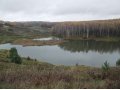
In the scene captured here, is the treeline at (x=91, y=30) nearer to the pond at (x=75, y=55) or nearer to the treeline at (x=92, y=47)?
the treeline at (x=92, y=47)

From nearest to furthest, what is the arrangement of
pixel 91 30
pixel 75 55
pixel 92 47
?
pixel 75 55 → pixel 92 47 → pixel 91 30

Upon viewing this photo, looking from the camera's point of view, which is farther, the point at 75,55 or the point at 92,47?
the point at 92,47

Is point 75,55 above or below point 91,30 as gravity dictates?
below

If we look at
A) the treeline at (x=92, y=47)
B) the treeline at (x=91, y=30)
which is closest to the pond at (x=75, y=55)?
the treeline at (x=92, y=47)

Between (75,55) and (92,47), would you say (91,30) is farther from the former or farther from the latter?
(75,55)

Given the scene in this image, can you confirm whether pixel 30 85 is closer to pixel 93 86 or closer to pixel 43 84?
pixel 43 84

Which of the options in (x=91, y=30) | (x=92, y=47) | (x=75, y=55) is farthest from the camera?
(x=91, y=30)

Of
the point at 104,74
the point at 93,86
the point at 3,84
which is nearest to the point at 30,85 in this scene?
the point at 3,84

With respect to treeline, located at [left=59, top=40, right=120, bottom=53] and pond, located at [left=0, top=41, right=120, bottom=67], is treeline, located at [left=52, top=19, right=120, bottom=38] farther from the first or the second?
pond, located at [left=0, top=41, right=120, bottom=67]

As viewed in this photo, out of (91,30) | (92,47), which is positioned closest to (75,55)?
(92,47)

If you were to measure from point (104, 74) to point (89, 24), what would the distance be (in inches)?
4845

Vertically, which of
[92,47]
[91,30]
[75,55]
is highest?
[91,30]

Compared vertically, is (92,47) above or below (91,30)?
below

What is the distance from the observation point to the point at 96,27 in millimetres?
126250
